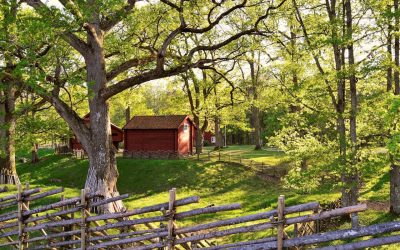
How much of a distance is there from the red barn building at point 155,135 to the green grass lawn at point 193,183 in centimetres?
350

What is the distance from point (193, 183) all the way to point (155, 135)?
36.4 ft

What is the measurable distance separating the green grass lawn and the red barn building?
11.5 feet

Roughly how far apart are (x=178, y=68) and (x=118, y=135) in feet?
88.9

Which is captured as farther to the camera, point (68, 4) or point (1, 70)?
point (1, 70)

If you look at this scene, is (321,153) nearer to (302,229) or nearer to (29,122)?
(302,229)

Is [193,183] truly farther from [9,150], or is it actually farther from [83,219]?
[83,219]

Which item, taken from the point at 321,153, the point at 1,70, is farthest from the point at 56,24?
the point at 321,153

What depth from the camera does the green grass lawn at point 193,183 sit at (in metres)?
25.1

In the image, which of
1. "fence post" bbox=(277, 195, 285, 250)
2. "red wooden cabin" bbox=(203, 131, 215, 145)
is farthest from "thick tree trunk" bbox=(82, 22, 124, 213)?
"red wooden cabin" bbox=(203, 131, 215, 145)

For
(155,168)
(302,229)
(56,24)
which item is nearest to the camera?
(56,24)

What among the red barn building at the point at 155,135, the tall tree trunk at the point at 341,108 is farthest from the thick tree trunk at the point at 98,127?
the red barn building at the point at 155,135

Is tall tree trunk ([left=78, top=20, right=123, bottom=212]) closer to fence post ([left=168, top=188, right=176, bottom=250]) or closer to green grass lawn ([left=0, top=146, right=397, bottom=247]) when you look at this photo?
green grass lawn ([left=0, top=146, right=397, bottom=247])

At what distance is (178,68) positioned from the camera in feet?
61.6

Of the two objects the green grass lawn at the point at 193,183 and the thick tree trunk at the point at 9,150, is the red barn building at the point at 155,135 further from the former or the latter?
the thick tree trunk at the point at 9,150
